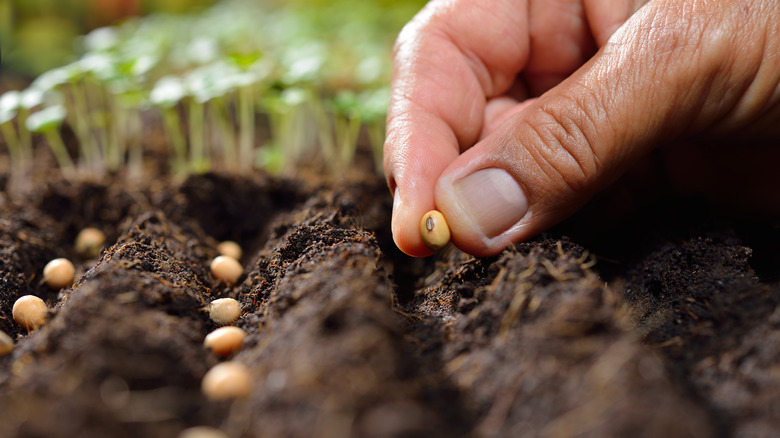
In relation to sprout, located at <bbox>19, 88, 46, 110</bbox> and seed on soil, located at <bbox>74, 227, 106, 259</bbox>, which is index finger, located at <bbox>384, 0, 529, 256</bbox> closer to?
seed on soil, located at <bbox>74, 227, 106, 259</bbox>

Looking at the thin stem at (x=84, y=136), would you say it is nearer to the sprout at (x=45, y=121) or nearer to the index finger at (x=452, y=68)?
the sprout at (x=45, y=121)

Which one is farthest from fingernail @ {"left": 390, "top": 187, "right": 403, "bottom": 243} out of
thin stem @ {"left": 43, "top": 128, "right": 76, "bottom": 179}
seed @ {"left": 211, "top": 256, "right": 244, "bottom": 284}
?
thin stem @ {"left": 43, "top": 128, "right": 76, "bottom": 179}

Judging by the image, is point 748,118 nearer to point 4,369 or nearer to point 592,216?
point 592,216

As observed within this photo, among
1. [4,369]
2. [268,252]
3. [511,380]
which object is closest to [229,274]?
[268,252]

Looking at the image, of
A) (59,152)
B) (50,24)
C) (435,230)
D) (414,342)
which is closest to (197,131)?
(59,152)

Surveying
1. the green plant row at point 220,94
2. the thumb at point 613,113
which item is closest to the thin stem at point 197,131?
the green plant row at point 220,94
